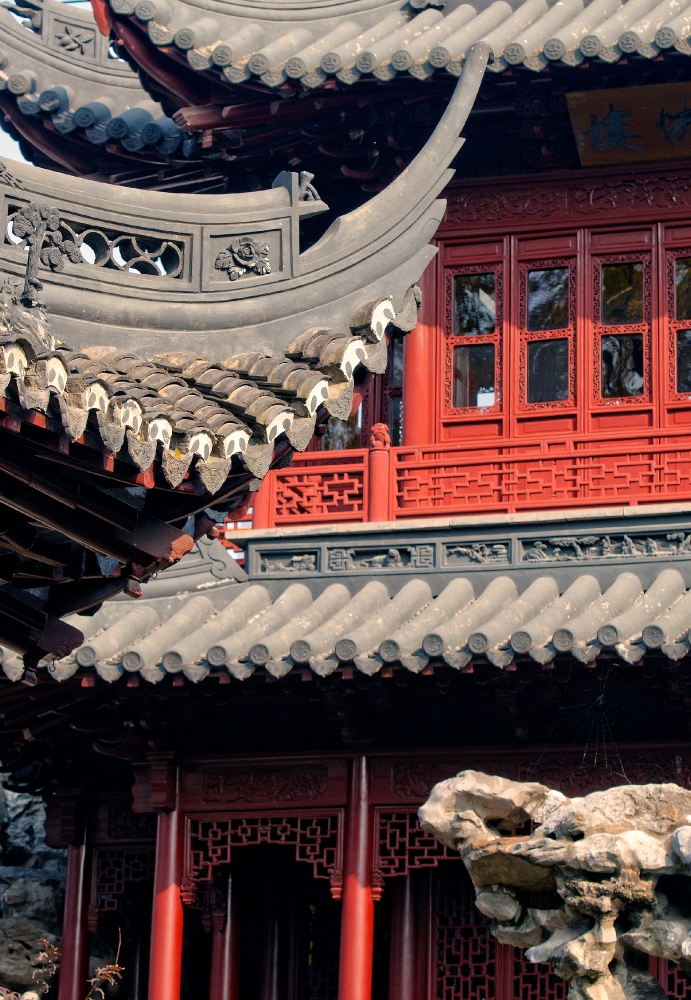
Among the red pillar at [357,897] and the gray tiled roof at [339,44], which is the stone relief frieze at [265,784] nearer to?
the red pillar at [357,897]

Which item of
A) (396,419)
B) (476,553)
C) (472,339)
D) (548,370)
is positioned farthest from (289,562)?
(548,370)

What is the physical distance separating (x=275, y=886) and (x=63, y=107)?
5.24m

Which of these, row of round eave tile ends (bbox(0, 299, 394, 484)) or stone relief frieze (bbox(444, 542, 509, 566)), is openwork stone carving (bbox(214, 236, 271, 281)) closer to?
row of round eave tile ends (bbox(0, 299, 394, 484))

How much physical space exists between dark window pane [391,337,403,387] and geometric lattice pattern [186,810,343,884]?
2.92m

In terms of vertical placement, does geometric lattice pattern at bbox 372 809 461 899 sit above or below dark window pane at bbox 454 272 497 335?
below

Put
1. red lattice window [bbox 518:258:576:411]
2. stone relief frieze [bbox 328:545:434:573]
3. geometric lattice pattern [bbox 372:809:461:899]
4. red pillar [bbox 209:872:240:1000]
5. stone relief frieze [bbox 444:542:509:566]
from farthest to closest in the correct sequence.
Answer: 1. red lattice window [bbox 518:258:576:411]
2. red pillar [bbox 209:872:240:1000]
3. stone relief frieze [bbox 328:545:434:573]
4. stone relief frieze [bbox 444:542:509:566]
5. geometric lattice pattern [bbox 372:809:461:899]

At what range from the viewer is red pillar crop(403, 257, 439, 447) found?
13.0 meters

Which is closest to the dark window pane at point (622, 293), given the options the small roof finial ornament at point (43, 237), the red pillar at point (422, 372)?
the red pillar at point (422, 372)

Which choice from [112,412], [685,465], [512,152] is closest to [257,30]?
[512,152]

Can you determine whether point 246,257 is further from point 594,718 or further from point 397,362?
point 397,362

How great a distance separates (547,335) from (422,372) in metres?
0.79

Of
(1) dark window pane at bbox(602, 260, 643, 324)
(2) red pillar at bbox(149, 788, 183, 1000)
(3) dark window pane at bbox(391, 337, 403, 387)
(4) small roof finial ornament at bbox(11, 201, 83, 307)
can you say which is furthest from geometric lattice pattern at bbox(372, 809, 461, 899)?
(4) small roof finial ornament at bbox(11, 201, 83, 307)

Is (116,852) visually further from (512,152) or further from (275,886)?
(512,152)

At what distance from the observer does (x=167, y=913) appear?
11961mm
